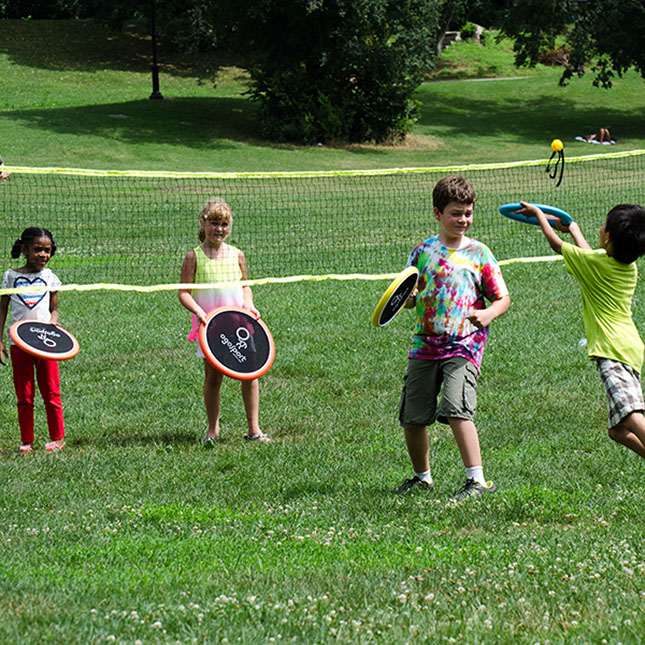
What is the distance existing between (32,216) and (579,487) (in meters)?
16.2

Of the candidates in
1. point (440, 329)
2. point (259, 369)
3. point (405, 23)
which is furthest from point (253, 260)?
point (405, 23)

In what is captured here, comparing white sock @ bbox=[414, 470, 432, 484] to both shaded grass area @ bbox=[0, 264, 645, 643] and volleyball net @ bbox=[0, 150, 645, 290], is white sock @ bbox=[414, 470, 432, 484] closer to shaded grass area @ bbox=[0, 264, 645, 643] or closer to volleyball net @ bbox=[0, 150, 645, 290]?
shaded grass area @ bbox=[0, 264, 645, 643]

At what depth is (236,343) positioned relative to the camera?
7.29 m

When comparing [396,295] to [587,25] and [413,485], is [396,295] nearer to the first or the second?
[413,485]

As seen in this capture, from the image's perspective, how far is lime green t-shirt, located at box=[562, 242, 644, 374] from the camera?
5.95 metres

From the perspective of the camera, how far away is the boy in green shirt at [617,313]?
5.76 metres

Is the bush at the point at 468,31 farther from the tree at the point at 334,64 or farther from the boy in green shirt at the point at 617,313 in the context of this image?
the boy in green shirt at the point at 617,313

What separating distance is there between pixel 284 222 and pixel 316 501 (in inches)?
546

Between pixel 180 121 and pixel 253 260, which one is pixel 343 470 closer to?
pixel 253 260

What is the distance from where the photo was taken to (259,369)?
7.20 m

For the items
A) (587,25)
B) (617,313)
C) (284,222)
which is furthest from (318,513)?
(587,25)

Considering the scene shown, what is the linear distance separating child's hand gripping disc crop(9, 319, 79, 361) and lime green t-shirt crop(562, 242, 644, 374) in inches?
154

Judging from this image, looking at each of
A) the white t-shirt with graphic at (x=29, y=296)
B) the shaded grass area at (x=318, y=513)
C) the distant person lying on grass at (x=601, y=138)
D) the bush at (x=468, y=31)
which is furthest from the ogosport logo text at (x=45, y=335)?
the bush at (x=468, y=31)

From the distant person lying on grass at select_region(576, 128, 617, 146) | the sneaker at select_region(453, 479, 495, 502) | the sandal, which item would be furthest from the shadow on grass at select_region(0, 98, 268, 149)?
the sneaker at select_region(453, 479, 495, 502)
